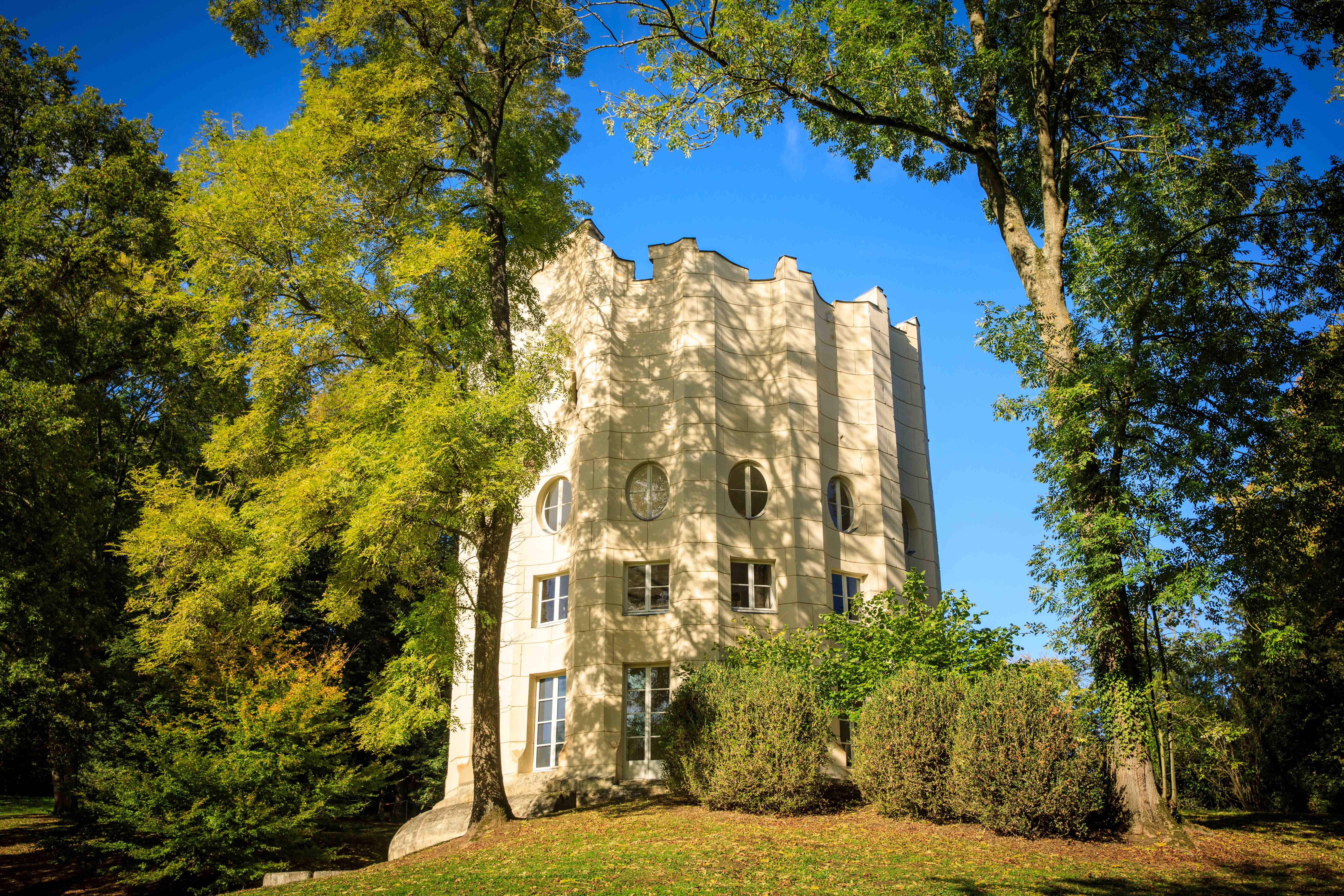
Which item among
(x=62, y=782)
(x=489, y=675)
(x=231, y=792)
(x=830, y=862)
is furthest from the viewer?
(x=62, y=782)

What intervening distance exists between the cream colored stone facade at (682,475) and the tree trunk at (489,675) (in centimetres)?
305

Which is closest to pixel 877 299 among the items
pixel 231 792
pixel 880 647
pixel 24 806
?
pixel 880 647

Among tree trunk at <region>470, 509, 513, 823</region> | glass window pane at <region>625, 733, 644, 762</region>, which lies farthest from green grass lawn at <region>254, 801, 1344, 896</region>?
glass window pane at <region>625, 733, 644, 762</region>

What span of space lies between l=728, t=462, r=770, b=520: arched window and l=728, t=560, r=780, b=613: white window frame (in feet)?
3.49

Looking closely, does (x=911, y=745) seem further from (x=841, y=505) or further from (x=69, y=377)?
(x=69, y=377)

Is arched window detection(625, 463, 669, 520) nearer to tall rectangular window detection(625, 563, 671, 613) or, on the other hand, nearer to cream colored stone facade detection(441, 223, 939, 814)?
cream colored stone facade detection(441, 223, 939, 814)

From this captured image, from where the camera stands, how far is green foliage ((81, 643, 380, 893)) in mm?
13047

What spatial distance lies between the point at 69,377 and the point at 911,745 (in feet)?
67.7

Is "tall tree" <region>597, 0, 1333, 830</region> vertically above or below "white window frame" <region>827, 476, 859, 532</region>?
above

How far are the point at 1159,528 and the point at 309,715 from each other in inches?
570

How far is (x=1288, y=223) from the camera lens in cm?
1343

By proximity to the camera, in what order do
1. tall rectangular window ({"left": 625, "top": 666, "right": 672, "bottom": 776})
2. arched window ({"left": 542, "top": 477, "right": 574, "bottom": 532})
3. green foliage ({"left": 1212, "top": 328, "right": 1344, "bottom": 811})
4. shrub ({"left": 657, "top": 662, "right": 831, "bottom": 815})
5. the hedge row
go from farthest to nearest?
arched window ({"left": 542, "top": 477, "right": 574, "bottom": 532}) < tall rectangular window ({"left": 625, "top": 666, "right": 672, "bottom": 776}) < shrub ({"left": 657, "top": 662, "right": 831, "bottom": 815}) < green foliage ({"left": 1212, "top": 328, "right": 1344, "bottom": 811}) < the hedge row

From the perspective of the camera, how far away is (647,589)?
1891 centimetres

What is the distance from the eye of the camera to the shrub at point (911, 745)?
1274cm
